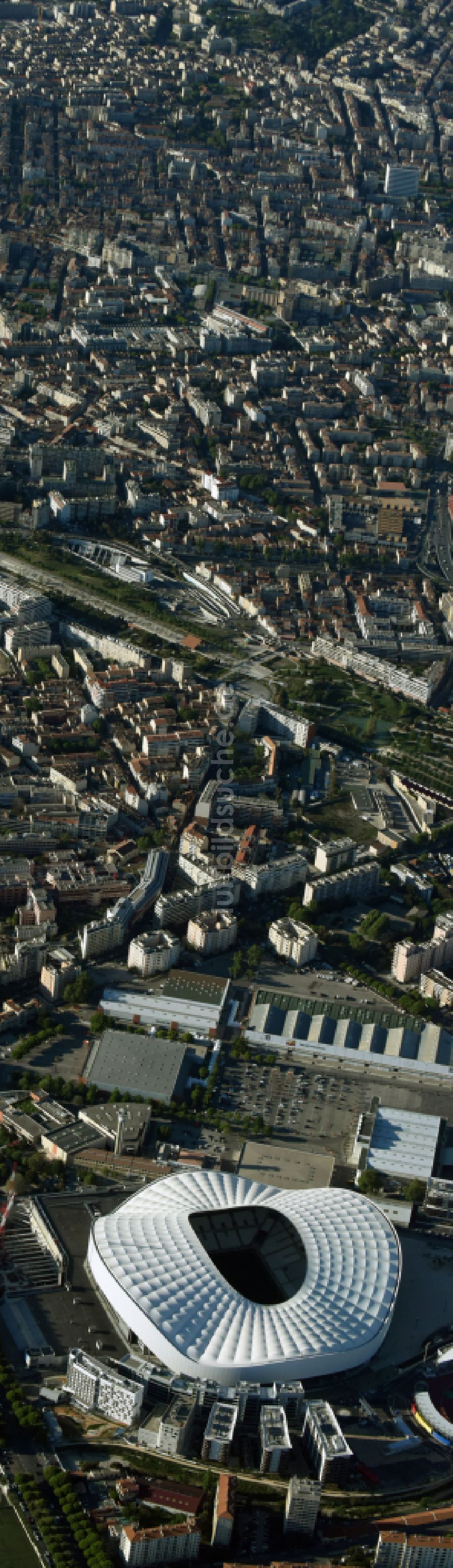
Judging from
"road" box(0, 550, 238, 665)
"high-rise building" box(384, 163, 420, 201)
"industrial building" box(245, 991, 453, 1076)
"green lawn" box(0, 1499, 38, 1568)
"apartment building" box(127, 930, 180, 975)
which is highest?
"high-rise building" box(384, 163, 420, 201)

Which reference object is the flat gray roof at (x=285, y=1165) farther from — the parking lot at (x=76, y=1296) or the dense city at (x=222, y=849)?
the parking lot at (x=76, y=1296)

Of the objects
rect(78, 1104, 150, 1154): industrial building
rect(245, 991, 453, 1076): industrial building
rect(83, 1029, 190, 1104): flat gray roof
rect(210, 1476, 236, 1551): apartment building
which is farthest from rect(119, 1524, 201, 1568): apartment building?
rect(245, 991, 453, 1076): industrial building

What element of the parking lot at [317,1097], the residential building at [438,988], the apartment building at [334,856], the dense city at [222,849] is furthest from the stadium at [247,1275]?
the apartment building at [334,856]

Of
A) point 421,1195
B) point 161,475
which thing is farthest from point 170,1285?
point 161,475

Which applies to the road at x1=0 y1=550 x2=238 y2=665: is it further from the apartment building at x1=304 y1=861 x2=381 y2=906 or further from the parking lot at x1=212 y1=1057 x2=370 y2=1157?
the parking lot at x1=212 y1=1057 x2=370 y2=1157

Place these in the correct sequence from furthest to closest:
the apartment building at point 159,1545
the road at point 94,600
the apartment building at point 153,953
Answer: the road at point 94,600, the apartment building at point 153,953, the apartment building at point 159,1545

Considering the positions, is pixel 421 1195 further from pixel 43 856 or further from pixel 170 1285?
pixel 43 856
